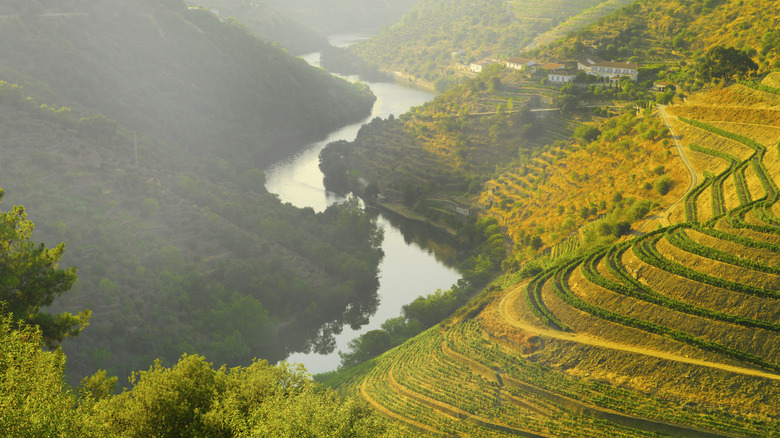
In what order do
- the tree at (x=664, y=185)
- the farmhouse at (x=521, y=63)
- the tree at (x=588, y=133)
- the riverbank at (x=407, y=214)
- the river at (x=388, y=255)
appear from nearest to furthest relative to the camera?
the tree at (x=664, y=185) < the river at (x=388, y=255) < the tree at (x=588, y=133) < the riverbank at (x=407, y=214) < the farmhouse at (x=521, y=63)

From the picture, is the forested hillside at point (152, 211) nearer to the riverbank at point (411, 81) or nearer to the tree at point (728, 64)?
the tree at point (728, 64)

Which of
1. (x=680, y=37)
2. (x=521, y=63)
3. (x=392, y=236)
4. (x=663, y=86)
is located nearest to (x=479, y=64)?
(x=521, y=63)

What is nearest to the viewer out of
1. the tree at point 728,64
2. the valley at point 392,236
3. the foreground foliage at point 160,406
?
the foreground foliage at point 160,406

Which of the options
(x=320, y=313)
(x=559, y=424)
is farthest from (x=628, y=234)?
(x=320, y=313)

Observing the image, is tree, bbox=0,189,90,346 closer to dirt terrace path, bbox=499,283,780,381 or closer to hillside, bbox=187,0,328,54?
dirt terrace path, bbox=499,283,780,381

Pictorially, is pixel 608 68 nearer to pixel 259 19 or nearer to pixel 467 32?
Answer: pixel 467 32

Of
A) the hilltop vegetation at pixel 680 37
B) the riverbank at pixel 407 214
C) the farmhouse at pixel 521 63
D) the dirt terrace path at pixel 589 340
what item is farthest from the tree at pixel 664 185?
the farmhouse at pixel 521 63

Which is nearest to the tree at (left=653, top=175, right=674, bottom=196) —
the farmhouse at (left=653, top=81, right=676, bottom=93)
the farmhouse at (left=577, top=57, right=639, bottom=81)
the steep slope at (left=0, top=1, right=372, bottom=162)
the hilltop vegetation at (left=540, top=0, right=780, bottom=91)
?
the hilltop vegetation at (left=540, top=0, right=780, bottom=91)

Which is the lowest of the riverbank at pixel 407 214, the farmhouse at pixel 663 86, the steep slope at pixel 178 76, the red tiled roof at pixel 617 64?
the riverbank at pixel 407 214

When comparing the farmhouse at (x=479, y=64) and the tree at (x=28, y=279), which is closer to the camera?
the tree at (x=28, y=279)
